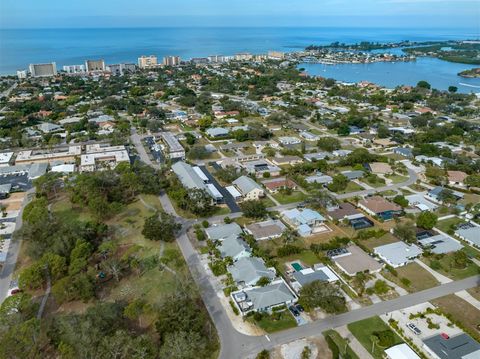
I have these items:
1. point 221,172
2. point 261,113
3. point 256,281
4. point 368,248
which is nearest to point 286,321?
point 256,281

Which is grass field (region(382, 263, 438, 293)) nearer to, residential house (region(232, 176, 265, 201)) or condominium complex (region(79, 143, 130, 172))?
residential house (region(232, 176, 265, 201))

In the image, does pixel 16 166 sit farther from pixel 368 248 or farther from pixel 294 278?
pixel 368 248

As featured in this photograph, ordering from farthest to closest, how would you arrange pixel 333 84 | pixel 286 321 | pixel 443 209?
pixel 333 84
pixel 443 209
pixel 286 321

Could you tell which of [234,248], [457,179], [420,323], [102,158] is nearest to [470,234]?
[457,179]

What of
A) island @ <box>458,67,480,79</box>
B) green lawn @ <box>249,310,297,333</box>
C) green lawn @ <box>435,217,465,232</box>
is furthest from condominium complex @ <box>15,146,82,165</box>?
island @ <box>458,67,480,79</box>

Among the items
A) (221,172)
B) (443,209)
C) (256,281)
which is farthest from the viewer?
(221,172)

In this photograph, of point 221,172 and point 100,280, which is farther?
point 221,172

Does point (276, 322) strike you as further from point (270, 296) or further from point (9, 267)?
point (9, 267)
